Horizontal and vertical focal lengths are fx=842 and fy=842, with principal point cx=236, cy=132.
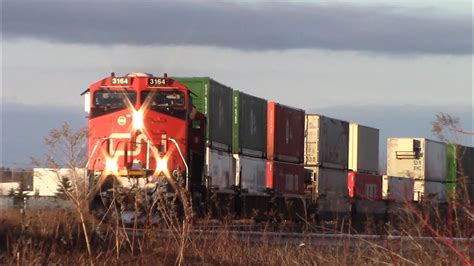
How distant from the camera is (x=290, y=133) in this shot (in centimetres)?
3188

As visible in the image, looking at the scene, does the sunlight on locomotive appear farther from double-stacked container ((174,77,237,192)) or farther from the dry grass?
the dry grass

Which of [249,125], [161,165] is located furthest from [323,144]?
[161,165]

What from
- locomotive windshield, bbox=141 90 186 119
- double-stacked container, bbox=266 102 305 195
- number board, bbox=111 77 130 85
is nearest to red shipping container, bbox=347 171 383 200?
double-stacked container, bbox=266 102 305 195

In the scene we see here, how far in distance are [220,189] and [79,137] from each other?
48.0ft

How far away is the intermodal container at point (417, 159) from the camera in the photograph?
4086 centimetres

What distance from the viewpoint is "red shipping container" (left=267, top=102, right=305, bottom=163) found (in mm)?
30219

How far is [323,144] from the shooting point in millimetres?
34156

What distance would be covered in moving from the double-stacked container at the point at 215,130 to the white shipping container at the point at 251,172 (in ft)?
1.16

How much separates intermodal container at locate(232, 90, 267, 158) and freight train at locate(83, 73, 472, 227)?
0.12ft

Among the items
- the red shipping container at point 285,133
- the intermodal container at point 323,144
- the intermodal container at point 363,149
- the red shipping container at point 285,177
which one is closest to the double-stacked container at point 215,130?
the red shipping container at point 285,177

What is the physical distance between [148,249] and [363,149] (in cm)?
2830

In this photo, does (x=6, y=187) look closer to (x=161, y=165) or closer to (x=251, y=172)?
(x=251, y=172)

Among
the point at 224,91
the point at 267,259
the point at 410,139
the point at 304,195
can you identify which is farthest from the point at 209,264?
the point at 410,139

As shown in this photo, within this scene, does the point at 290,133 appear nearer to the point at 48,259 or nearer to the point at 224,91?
the point at 224,91
